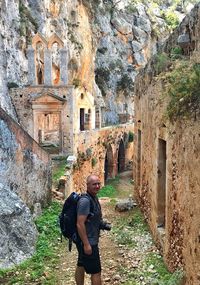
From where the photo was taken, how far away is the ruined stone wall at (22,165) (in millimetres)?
6832

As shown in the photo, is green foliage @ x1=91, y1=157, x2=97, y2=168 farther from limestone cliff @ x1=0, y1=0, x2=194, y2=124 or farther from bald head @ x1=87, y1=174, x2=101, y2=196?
bald head @ x1=87, y1=174, x2=101, y2=196

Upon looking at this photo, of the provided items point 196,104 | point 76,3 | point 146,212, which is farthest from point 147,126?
point 76,3

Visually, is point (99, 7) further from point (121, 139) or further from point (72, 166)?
point (72, 166)

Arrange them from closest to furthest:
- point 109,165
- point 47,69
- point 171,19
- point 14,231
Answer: point 14,231
point 47,69
point 109,165
point 171,19

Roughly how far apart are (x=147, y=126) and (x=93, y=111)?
56.3 ft

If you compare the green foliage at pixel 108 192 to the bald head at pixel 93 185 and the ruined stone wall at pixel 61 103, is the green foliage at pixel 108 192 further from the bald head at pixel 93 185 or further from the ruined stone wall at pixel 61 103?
the bald head at pixel 93 185

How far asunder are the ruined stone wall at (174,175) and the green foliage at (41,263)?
6.31ft

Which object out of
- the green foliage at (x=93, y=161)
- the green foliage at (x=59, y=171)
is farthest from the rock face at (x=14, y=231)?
the green foliage at (x=93, y=161)

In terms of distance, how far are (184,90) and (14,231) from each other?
12.2 ft

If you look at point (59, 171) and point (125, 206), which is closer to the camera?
point (125, 206)

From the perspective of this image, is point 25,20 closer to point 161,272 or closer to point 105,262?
point 105,262

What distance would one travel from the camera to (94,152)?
2023cm

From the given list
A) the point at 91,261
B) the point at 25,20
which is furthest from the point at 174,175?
the point at 25,20

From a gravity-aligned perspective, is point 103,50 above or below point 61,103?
above
